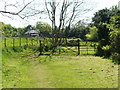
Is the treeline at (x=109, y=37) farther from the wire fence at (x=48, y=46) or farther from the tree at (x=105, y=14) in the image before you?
the tree at (x=105, y=14)

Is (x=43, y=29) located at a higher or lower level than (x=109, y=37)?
higher

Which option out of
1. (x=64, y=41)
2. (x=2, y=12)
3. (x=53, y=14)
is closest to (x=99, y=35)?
(x=53, y=14)

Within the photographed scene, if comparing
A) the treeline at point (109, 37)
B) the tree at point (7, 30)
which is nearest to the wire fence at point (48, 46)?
the tree at point (7, 30)

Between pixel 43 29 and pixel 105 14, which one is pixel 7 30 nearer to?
pixel 43 29

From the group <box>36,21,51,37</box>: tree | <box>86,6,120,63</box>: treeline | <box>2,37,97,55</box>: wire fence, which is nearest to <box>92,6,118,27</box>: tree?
<box>36,21,51,37</box>: tree

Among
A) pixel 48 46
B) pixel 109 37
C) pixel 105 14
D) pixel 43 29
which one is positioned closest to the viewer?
pixel 109 37

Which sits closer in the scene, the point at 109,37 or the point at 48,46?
the point at 109,37

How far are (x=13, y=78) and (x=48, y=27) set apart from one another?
2446 centimetres

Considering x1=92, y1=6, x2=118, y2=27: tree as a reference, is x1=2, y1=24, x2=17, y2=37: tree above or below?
below

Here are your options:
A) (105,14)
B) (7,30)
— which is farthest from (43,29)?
(105,14)

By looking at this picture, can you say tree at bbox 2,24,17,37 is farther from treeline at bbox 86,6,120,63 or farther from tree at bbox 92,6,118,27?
tree at bbox 92,6,118,27

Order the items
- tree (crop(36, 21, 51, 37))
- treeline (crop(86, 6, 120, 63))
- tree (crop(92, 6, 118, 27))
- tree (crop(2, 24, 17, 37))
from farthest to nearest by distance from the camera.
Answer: tree (crop(92, 6, 118, 27)) → tree (crop(36, 21, 51, 37)) → treeline (crop(86, 6, 120, 63)) → tree (crop(2, 24, 17, 37))

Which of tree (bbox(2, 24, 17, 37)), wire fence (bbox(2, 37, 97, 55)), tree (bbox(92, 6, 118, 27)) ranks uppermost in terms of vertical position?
tree (bbox(92, 6, 118, 27))

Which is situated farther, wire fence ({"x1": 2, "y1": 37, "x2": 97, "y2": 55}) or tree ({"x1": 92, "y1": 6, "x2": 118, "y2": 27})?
tree ({"x1": 92, "y1": 6, "x2": 118, "y2": 27})
